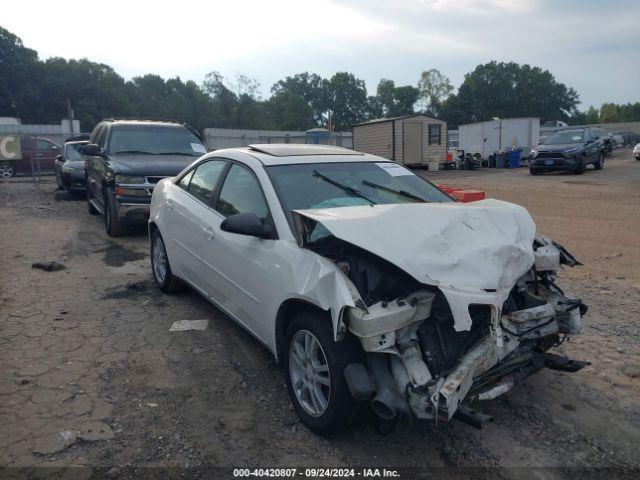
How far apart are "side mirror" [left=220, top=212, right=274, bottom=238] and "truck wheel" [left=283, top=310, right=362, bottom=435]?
0.64 m

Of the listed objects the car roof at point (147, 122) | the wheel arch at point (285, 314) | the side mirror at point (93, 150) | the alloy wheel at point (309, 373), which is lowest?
the alloy wheel at point (309, 373)

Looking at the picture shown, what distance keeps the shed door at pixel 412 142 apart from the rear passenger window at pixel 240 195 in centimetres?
2346

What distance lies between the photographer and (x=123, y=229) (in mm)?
8859

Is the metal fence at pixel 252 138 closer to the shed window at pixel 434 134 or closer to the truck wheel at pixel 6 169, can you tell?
the shed window at pixel 434 134

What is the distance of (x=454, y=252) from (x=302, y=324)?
1.00 m

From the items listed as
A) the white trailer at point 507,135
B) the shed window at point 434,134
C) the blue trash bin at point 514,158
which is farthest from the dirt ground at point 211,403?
the white trailer at point 507,135

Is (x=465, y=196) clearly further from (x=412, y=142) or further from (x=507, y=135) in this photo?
(x=507, y=135)

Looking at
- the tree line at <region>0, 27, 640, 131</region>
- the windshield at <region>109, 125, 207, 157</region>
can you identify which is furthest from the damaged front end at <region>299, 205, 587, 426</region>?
the tree line at <region>0, 27, 640, 131</region>

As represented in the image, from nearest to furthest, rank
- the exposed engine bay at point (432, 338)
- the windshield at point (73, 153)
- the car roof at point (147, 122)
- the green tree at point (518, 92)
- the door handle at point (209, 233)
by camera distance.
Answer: the exposed engine bay at point (432, 338)
the door handle at point (209, 233)
the car roof at point (147, 122)
the windshield at point (73, 153)
the green tree at point (518, 92)

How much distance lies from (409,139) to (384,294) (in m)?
25.1

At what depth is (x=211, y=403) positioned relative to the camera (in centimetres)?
361

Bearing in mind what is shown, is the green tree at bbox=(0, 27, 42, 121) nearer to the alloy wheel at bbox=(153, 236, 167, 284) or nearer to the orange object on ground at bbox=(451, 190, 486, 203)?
the alloy wheel at bbox=(153, 236, 167, 284)

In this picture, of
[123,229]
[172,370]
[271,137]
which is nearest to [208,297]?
[172,370]

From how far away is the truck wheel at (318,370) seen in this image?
296cm
